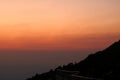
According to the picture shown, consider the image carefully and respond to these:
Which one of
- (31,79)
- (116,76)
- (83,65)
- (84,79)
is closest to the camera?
(84,79)

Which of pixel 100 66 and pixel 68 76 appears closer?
pixel 68 76

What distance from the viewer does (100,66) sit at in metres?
24.5

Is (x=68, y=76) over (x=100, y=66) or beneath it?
beneath

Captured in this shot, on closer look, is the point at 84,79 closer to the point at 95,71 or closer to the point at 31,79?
the point at 95,71

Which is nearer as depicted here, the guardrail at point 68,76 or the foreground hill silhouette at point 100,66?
the guardrail at point 68,76

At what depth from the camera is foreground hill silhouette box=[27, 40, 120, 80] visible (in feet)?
68.5

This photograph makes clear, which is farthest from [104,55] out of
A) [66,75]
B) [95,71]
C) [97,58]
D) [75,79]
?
[75,79]

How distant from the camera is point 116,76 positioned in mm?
18594

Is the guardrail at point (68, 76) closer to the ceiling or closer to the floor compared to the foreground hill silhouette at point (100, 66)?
closer to the floor

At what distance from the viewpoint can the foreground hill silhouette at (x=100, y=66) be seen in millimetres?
20872

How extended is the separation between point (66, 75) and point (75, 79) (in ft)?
8.51

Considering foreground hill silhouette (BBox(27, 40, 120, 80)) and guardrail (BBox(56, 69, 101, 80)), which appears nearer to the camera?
guardrail (BBox(56, 69, 101, 80))

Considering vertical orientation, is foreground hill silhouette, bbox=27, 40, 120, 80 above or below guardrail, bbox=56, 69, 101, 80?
above

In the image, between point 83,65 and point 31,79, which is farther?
point 31,79
